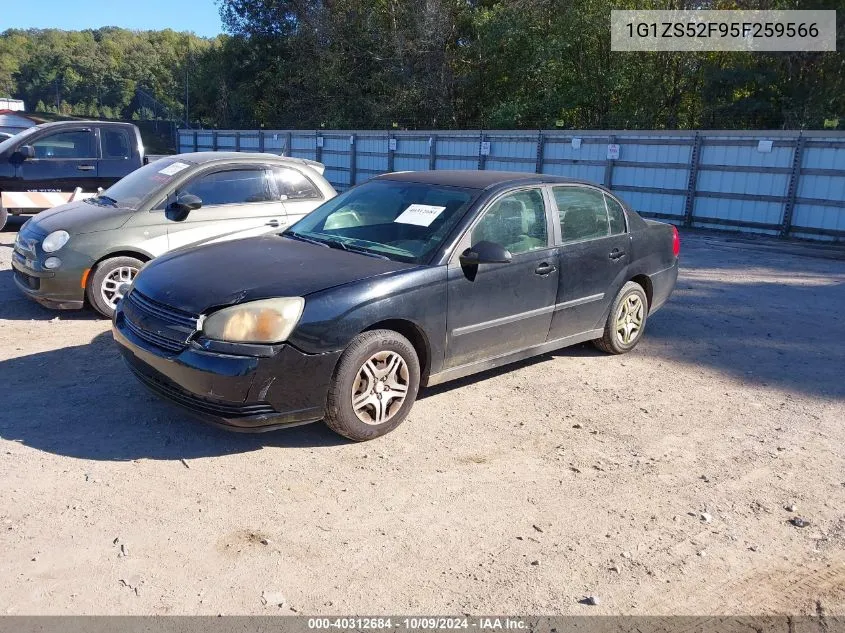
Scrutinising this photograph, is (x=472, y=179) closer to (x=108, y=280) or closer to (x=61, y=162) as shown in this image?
(x=108, y=280)

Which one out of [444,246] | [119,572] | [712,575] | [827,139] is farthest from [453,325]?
[827,139]

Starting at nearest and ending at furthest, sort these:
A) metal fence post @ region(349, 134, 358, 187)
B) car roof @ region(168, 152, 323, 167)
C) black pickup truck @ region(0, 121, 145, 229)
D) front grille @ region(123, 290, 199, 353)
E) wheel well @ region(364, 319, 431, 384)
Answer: front grille @ region(123, 290, 199, 353) → wheel well @ region(364, 319, 431, 384) → car roof @ region(168, 152, 323, 167) → black pickup truck @ region(0, 121, 145, 229) → metal fence post @ region(349, 134, 358, 187)

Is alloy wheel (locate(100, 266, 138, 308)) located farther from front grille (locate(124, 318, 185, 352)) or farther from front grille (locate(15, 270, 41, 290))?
front grille (locate(124, 318, 185, 352))

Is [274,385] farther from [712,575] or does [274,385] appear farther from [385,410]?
→ [712,575]

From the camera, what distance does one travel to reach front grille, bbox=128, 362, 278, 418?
4062 millimetres

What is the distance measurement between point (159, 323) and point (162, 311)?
8 centimetres

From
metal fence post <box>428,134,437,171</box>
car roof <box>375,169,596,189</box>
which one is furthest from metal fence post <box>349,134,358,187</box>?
car roof <box>375,169,596,189</box>

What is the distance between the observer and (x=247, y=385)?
400cm

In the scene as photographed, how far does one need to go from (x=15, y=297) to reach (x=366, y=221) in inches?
180

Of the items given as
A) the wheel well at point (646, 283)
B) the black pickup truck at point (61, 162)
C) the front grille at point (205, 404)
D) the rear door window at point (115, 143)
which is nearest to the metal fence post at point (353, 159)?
the rear door window at point (115, 143)

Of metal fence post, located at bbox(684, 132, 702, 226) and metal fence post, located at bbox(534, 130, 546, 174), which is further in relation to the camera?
metal fence post, located at bbox(534, 130, 546, 174)

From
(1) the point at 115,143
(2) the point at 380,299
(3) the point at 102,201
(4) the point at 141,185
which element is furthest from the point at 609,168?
(2) the point at 380,299

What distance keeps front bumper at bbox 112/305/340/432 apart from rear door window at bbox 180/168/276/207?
349 cm

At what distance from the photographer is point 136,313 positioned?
4.51m
